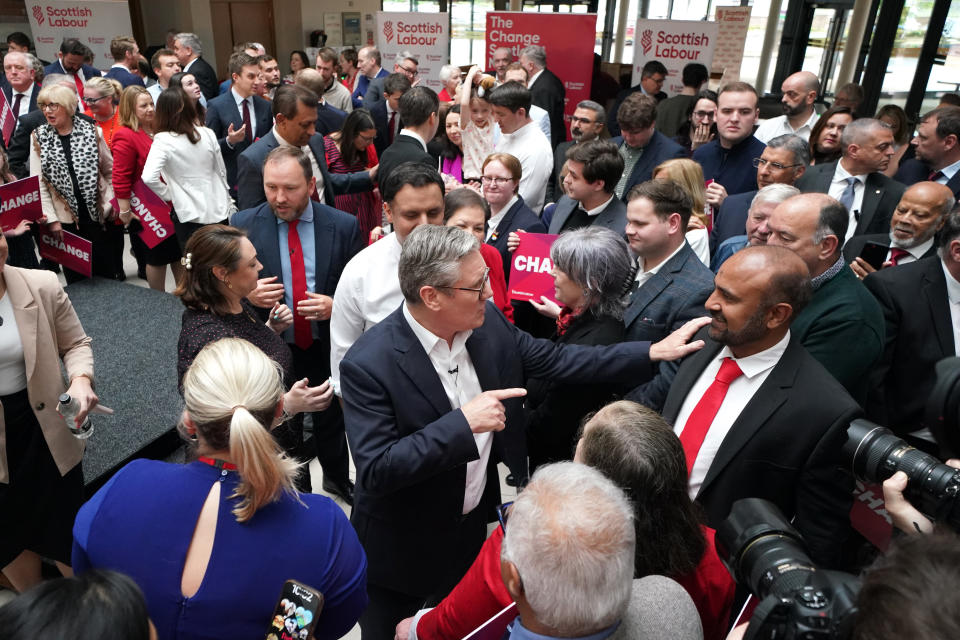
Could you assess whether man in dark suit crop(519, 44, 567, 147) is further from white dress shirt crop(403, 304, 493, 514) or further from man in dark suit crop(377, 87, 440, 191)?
white dress shirt crop(403, 304, 493, 514)

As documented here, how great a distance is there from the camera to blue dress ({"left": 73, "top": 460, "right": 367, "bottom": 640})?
1.29 metres

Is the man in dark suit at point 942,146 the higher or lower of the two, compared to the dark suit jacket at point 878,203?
higher

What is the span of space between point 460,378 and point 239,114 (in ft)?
14.4

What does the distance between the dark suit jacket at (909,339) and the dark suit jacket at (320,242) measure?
234 cm

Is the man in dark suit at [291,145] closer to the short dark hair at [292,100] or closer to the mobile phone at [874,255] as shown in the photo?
the short dark hair at [292,100]

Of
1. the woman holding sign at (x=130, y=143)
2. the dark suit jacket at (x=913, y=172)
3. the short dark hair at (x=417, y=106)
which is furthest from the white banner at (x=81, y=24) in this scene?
the dark suit jacket at (x=913, y=172)

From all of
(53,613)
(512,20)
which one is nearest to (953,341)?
(53,613)

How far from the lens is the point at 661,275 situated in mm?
2635

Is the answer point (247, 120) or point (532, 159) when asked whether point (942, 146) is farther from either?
point (247, 120)

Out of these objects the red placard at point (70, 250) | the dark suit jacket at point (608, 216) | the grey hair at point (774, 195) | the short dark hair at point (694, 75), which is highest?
the short dark hair at point (694, 75)

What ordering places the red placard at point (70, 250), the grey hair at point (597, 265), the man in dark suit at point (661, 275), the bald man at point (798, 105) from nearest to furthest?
1. the grey hair at point (597, 265)
2. the man in dark suit at point (661, 275)
3. the red placard at point (70, 250)
4. the bald man at point (798, 105)

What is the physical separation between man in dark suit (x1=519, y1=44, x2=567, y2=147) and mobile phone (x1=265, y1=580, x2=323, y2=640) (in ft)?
20.2

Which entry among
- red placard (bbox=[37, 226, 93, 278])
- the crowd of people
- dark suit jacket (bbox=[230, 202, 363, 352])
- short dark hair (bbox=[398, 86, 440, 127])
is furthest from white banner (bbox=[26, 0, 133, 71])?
dark suit jacket (bbox=[230, 202, 363, 352])

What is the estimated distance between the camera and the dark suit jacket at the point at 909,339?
262 cm
